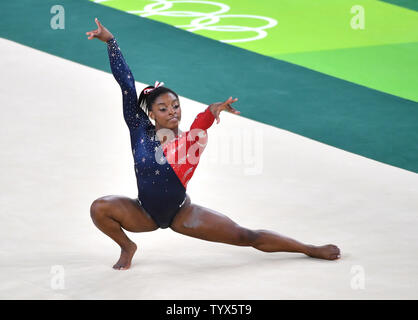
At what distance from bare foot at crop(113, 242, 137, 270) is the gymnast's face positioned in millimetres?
759

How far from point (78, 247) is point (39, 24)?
5834mm

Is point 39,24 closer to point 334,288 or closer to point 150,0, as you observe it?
point 150,0

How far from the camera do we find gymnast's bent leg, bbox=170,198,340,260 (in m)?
5.15

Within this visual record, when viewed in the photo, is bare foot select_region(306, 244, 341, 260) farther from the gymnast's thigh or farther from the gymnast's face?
the gymnast's face

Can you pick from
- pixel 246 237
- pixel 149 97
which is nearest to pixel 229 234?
pixel 246 237

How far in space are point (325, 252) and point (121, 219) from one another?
50.5 inches

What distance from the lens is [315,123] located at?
827 centimetres

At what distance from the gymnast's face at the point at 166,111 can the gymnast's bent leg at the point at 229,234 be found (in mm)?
495

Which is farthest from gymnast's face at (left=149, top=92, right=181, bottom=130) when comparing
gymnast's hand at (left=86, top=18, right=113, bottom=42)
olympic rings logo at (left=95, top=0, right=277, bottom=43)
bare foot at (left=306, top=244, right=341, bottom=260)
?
olympic rings logo at (left=95, top=0, right=277, bottom=43)

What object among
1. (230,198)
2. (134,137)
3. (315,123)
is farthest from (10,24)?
(134,137)

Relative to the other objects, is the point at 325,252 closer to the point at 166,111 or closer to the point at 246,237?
the point at 246,237

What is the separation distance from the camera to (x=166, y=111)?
202 inches

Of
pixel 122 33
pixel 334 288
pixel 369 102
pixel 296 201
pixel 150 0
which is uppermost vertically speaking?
pixel 150 0

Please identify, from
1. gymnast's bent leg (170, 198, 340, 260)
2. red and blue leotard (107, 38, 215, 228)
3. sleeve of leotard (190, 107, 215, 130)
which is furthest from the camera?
gymnast's bent leg (170, 198, 340, 260)
